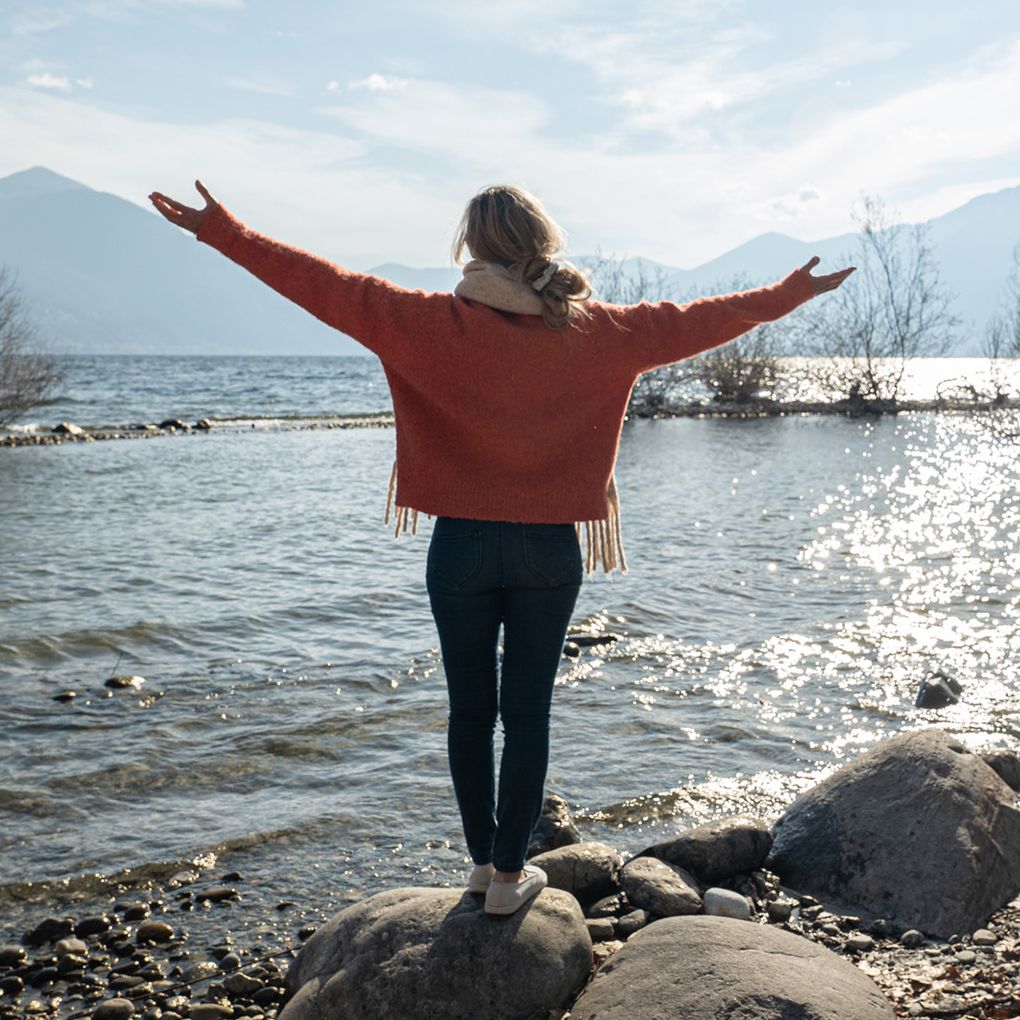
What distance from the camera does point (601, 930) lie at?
4246 millimetres

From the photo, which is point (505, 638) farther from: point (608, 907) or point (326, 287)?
point (608, 907)

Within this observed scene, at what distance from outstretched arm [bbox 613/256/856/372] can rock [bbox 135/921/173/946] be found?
9.86 ft

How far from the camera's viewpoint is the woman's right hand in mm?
3277

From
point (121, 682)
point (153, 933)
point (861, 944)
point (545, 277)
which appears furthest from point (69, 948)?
point (121, 682)

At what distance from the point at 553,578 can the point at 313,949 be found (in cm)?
170

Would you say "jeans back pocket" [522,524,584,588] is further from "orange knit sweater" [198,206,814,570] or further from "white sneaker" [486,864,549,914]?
"white sneaker" [486,864,549,914]

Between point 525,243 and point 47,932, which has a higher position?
point 525,243

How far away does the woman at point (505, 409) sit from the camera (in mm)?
3229

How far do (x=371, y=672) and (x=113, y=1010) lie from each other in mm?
4383

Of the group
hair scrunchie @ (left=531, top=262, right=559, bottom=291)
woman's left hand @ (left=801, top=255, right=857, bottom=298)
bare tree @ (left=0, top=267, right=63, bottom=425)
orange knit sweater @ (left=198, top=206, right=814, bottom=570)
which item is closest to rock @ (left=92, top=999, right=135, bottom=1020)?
orange knit sweater @ (left=198, top=206, right=814, bottom=570)

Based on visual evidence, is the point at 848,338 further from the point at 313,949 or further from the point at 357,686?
the point at 313,949

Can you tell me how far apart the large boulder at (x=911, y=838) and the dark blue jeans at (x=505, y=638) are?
1789 millimetres

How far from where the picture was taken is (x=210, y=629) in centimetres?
940

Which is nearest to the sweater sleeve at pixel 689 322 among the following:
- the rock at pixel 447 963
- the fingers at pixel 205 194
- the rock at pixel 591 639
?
the fingers at pixel 205 194
